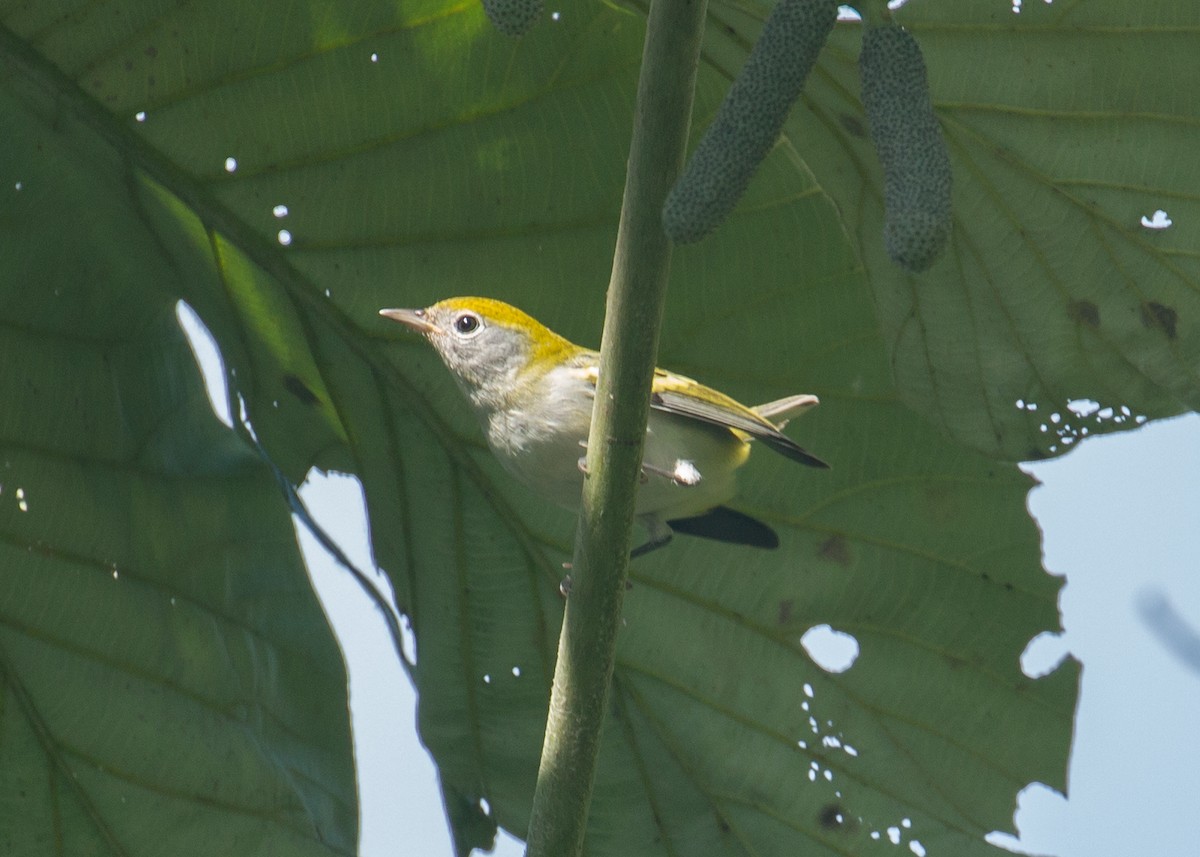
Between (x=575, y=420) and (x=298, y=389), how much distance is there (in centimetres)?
68

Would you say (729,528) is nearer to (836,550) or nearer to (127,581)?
(836,550)

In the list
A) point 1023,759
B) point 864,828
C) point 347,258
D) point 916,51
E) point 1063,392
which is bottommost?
point 864,828

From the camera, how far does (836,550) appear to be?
133 inches

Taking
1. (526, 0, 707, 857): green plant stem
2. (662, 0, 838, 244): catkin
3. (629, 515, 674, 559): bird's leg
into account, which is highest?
(629, 515, 674, 559): bird's leg

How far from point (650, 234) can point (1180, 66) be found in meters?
1.67

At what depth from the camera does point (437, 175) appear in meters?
3.19

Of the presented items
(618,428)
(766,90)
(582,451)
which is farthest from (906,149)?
(582,451)

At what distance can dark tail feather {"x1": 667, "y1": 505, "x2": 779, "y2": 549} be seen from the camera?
322 cm

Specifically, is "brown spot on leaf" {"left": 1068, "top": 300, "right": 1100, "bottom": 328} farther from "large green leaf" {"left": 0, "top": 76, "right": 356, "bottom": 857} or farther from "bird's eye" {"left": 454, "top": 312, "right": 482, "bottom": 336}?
"large green leaf" {"left": 0, "top": 76, "right": 356, "bottom": 857}

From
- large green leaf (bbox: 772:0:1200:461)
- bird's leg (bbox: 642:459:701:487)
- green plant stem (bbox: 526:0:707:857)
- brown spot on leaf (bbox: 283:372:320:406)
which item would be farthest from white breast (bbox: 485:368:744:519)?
green plant stem (bbox: 526:0:707:857)

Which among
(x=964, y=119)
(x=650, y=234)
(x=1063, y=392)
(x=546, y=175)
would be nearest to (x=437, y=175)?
(x=546, y=175)

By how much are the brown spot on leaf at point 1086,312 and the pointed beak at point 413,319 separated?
1360 millimetres

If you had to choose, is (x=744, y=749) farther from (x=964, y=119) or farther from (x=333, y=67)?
(x=333, y=67)

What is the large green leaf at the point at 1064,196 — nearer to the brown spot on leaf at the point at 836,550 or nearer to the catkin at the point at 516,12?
the brown spot on leaf at the point at 836,550
